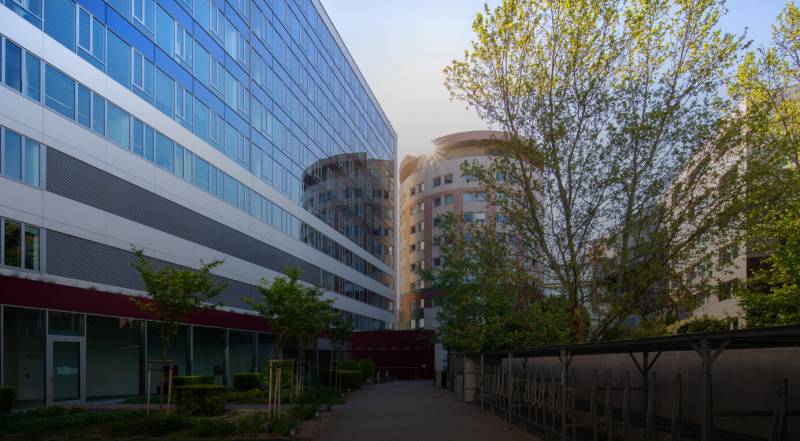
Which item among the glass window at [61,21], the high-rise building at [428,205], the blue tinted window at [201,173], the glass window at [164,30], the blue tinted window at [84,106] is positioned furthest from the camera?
the high-rise building at [428,205]

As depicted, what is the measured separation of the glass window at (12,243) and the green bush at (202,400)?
6.78 meters

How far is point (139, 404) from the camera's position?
29.8 m

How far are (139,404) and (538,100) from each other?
18.4 meters

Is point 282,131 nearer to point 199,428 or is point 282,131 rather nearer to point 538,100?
point 538,100

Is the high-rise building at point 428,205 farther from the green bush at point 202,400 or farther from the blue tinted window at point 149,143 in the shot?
the green bush at point 202,400

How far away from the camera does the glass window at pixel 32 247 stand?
2612cm

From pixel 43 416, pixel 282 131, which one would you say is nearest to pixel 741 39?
pixel 43 416

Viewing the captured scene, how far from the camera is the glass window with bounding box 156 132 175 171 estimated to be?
3584 centimetres

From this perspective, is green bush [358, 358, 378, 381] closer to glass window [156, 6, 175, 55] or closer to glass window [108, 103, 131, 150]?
glass window [156, 6, 175, 55]

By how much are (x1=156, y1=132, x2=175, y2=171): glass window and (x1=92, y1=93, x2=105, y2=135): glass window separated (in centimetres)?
470

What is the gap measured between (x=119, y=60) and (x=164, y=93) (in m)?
4.23

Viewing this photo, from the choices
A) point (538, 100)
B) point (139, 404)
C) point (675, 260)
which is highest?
point (538, 100)

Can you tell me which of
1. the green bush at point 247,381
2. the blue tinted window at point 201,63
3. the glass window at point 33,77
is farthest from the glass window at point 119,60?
the green bush at point 247,381

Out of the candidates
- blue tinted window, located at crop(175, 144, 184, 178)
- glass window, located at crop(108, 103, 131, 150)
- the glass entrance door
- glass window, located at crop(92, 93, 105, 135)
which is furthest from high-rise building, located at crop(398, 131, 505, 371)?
the glass entrance door
